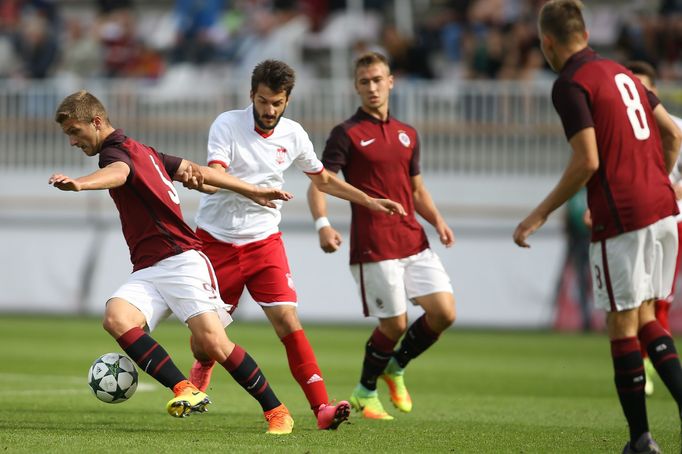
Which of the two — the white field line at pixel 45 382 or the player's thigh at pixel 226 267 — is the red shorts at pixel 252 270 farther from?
the white field line at pixel 45 382

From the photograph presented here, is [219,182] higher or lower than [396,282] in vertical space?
higher

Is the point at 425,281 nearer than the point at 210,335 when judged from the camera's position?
No

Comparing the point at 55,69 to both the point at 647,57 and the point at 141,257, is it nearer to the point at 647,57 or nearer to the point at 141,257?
the point at 647,57

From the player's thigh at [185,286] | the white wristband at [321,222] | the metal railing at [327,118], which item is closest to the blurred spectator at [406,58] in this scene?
the metal railing at [327,118]

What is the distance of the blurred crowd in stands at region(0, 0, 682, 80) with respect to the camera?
21.2 m

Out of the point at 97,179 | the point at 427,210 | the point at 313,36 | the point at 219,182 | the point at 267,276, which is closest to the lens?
the point at 97,179

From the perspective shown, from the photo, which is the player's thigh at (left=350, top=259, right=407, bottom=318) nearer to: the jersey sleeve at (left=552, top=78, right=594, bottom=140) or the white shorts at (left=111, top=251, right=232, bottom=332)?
the white shorts at (left=111, top=251, right=232, bottom=332)

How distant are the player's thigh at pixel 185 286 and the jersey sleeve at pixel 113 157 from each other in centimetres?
69

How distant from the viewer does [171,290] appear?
296 inches

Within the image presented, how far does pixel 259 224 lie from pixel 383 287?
136cm

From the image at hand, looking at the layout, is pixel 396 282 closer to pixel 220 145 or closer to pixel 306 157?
pixel 306 157

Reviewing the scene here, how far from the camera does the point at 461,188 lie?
2127 centimetres

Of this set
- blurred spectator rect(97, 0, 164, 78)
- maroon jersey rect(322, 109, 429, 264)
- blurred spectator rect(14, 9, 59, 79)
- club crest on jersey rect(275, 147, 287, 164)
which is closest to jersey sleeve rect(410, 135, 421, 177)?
maroon jersey rect(322, 109, 429, 264)

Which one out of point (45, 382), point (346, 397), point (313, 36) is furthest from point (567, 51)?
point (313, 36)
